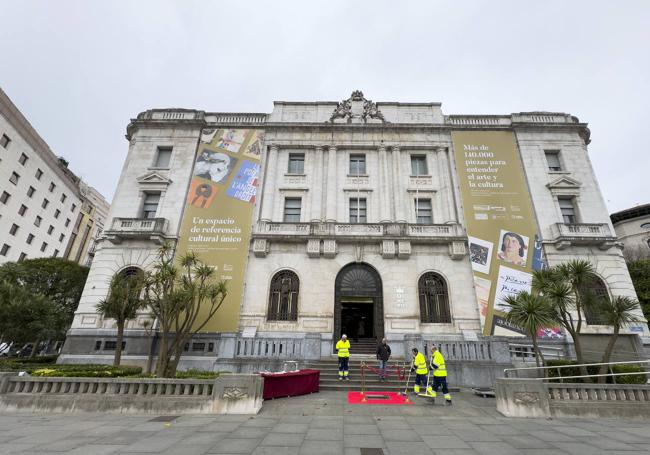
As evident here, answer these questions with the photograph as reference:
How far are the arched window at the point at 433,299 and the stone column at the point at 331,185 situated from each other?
806 cm

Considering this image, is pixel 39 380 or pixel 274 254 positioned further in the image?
pixel 274 254

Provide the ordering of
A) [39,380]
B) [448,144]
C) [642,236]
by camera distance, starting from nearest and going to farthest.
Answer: [39,380] → [448,144] → [642,236]

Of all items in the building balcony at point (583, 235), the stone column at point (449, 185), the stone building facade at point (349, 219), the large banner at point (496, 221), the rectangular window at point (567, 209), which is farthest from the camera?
the stone column at point (449, 185)

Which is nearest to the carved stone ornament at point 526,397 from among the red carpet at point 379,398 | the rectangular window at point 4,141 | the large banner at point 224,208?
the red carpet at point 379,398

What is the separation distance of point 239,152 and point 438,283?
59.9 feet

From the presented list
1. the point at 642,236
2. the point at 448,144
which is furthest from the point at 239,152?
the point at 642,236

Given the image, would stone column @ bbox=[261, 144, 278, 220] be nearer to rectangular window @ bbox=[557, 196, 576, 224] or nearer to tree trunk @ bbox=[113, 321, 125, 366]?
tree trunk @ bbox=[113, 321, 125, 366]

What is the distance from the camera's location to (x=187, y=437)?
6832mm

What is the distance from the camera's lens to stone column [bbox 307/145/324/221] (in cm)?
2259

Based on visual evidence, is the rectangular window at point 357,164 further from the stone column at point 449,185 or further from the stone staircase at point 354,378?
the stone staircase at point 354,378

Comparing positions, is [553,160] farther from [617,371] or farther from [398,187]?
[617,371]

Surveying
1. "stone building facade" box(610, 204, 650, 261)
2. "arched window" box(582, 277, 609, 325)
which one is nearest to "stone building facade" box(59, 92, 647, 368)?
"arched window" box(582, 277, 609, 325)

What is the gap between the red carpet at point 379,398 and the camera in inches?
438

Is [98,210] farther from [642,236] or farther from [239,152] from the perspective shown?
[642,236]
